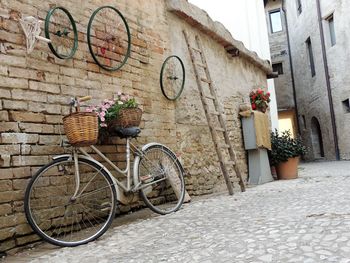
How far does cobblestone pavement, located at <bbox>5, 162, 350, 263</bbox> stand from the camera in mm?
2117

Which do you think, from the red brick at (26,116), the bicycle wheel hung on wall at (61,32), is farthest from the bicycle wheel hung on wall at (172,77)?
the red brick at (26,116)

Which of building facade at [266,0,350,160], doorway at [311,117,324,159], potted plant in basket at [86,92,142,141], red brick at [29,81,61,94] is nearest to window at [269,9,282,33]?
building facade at [266,0,350,160]

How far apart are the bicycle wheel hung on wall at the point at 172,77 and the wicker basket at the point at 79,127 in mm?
2016

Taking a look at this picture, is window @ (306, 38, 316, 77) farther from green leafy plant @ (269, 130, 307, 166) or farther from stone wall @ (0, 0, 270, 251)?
stone wall @ (0, 0, 270, 251)

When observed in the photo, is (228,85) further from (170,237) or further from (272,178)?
(170,237)

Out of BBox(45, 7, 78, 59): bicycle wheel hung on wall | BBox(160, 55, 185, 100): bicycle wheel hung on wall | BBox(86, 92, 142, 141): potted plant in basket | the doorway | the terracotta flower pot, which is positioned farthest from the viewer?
the doorway

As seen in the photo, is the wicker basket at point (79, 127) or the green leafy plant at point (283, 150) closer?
the wicker basket at point (79, 127)

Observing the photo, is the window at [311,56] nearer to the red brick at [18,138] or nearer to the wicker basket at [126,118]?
the wicker basket at [126,118]

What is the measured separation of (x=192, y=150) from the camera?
532 cm

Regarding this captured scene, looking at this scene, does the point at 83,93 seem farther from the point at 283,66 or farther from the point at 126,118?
the point at 283,66

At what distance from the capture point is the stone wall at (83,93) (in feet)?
9.48

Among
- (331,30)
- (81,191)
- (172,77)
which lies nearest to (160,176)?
(81,191)

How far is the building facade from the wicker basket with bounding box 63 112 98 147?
11183mm

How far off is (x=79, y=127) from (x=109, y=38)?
5.02ft
